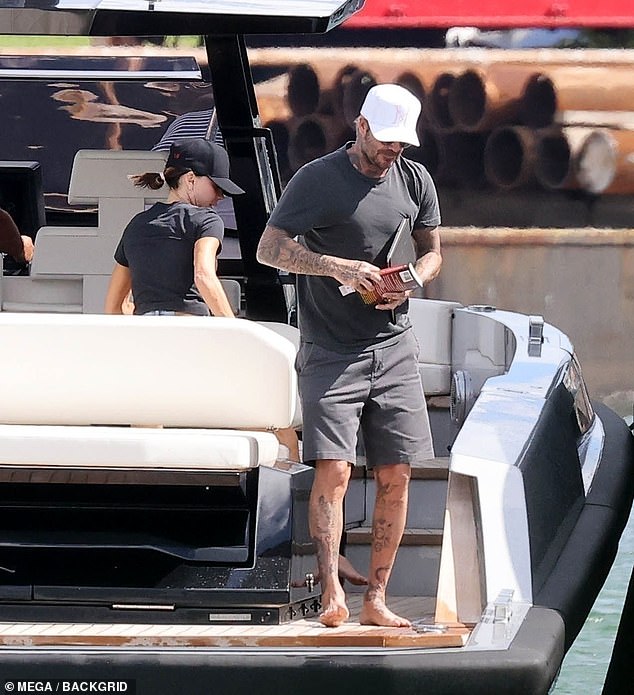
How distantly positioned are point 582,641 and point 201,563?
2.60 m

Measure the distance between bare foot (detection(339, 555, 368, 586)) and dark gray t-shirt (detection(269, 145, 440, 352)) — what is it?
1.92 ft

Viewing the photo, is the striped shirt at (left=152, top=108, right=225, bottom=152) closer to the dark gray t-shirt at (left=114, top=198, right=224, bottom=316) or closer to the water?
the dark gray t-shirt at (left=114, top=198, right=224, bottom=316)

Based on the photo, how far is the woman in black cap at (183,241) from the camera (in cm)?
419

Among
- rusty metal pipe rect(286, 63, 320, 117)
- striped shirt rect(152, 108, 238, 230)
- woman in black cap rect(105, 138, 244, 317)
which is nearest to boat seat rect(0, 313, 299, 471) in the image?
woman in black cap rect(105, 138, 244, 317)

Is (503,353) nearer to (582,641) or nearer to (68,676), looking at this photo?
(582,641)

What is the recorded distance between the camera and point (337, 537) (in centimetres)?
326

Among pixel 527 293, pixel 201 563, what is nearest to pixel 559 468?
pixel 201 563

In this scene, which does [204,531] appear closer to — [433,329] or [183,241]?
[183,241]

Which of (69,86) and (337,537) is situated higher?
(69,86)

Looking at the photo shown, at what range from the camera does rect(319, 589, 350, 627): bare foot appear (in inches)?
125

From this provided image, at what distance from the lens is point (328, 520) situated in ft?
10.6

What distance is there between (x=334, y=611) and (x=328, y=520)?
0.64 ft

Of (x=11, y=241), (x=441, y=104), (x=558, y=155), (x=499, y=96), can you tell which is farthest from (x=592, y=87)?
(x=11, y=241)

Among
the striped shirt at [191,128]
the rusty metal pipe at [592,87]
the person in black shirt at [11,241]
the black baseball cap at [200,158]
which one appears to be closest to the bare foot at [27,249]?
the person in black shirt at [11,241]
